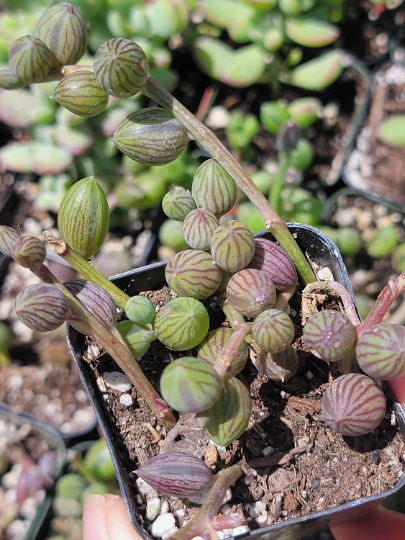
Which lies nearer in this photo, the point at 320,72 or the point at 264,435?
the point at 264,435

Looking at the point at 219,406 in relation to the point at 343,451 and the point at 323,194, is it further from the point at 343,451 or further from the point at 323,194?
the point at 323,194

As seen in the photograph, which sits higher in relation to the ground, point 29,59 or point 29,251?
A: point 29,59

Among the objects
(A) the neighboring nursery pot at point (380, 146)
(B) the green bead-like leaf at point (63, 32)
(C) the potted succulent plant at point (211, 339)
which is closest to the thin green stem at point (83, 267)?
(C) the potted succulent plant at point (211, 339)

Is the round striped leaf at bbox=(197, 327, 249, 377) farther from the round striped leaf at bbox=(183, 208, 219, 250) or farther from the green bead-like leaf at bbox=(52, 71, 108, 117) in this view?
the green bead-like leaf at bbox=(52, 71, 108, 117)

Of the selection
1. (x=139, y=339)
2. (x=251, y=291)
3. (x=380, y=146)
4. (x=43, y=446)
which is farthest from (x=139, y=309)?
(x=380, y=146)

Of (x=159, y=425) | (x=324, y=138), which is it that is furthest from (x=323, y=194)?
(x=159, y=425)

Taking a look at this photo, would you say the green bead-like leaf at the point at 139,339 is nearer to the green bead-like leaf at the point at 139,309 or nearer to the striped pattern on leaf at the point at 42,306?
the green bead-like leaf at the point at 139,309

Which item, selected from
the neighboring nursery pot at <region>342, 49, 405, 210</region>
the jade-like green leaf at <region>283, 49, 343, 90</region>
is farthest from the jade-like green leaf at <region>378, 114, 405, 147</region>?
the jade-like green leaf at <region>283, 49, 343, 90</region>

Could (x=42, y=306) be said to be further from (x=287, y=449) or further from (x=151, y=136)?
(x=287, y=449)
